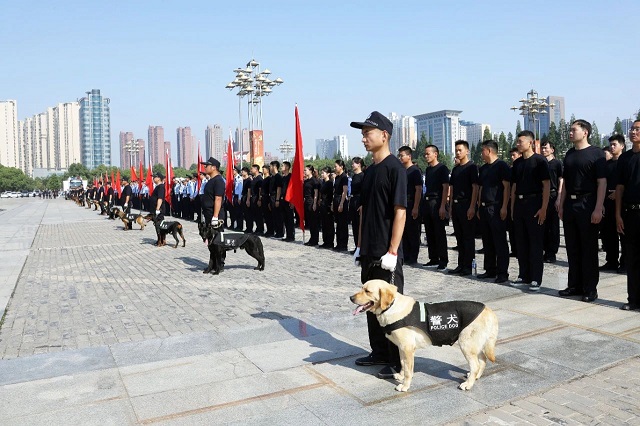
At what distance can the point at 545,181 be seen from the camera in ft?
26.0

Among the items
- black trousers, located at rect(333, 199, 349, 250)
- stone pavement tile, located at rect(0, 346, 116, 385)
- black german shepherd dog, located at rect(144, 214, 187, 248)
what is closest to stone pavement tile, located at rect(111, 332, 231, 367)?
stone pavement tile, located at rect(0, 346, 116, 385)

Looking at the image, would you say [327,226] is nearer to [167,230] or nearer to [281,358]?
[167,230]

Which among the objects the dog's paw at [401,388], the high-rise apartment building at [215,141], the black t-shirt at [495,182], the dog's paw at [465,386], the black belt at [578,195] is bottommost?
the dog's paw at [401,388]

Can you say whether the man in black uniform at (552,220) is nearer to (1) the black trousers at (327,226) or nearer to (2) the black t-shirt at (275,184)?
(1) the black trousers at (327,226)

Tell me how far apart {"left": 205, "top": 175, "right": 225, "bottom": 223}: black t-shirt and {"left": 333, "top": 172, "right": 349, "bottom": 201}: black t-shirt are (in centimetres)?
346

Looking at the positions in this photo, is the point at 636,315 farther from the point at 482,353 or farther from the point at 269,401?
the point at 269,401

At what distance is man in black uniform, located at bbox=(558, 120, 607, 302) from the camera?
6992mm

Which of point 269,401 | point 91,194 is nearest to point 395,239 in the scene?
point 269,401

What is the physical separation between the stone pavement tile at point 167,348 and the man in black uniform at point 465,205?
195 inches

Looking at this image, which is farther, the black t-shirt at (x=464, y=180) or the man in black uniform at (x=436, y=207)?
the man in black uniform at (x=436, y=207)

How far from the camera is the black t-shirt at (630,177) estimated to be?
253 inches

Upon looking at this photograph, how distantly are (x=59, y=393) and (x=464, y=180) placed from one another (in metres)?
7.10

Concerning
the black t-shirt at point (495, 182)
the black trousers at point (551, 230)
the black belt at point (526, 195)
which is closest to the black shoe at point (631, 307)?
the black belt at point (526, 195)

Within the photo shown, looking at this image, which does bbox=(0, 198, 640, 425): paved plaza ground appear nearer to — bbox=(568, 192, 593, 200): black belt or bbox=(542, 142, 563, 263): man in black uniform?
bbox=(542, 142, 563, 263): man in black uniform
